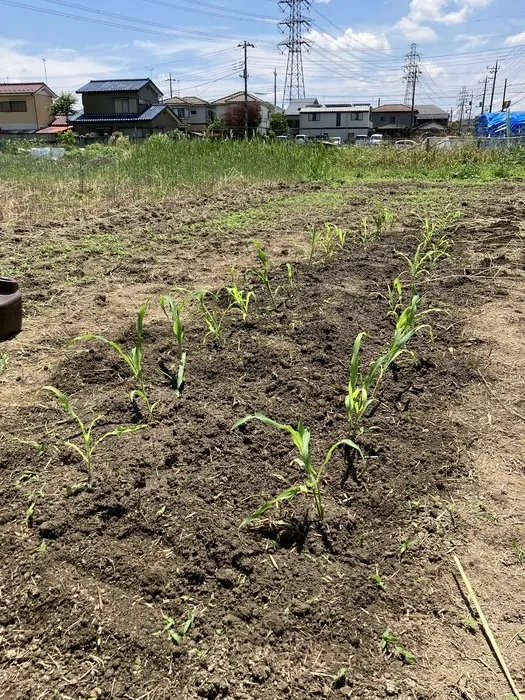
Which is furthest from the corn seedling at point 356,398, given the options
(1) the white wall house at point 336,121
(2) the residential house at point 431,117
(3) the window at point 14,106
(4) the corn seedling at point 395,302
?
(2) the residential house at point 431,117

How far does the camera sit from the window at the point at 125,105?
3759 centimetres

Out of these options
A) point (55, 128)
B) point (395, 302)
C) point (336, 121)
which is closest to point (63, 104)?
point (55, 128)

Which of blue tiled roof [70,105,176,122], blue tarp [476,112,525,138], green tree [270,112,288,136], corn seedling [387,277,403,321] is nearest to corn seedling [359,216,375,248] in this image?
corn seedling [387,277,403,321]

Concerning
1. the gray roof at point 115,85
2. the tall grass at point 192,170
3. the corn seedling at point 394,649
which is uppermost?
the gray roof at point 115,85

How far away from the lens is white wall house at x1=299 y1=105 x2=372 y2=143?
48812mm

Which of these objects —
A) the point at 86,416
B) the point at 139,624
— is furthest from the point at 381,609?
the point at 86,416

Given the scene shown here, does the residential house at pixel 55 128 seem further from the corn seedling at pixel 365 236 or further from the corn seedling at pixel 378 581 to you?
the corn seedling at pixel 378 581

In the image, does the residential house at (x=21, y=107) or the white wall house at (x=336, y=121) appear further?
the white wall house at (x=336, y=121)

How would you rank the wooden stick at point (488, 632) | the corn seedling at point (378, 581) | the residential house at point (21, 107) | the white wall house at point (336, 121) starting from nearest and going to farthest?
1. the wooden stick at point (488, 632)
2. the corn seedling at point (378, 581)
3. the residential house at point (21, 107)
4. the white wall house at point (336, 121)

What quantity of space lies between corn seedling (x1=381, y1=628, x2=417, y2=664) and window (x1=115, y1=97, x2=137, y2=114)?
4240cm

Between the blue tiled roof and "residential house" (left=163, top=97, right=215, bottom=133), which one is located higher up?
"residential house" (left=163, top=97, right=215, bottom=133)

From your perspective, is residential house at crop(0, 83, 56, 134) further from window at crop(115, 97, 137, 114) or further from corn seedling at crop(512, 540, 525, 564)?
corn seedling at crop(512, 540, 525, 564)

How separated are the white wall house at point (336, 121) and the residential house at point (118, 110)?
54.2 ft

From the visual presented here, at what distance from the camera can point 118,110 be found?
37.9 meters
